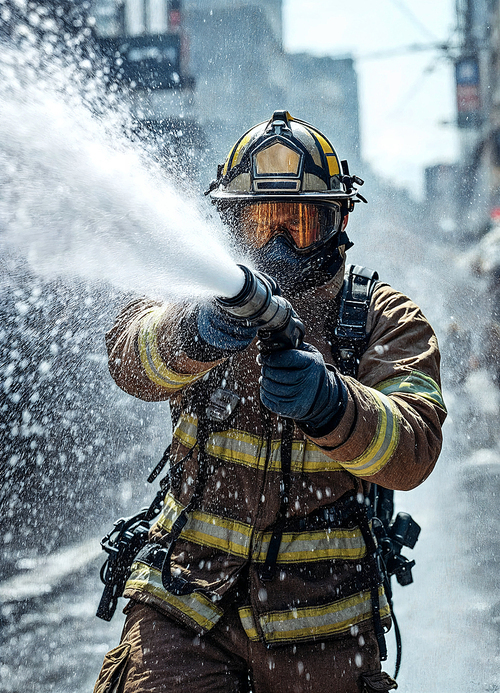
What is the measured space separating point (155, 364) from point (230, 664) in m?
0.83

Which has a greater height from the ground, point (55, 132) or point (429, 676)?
point (55, 132)

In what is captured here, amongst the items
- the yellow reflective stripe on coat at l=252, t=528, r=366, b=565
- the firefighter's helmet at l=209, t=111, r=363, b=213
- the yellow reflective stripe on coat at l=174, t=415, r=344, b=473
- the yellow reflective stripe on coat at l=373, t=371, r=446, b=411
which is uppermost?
the firefighter's helmet at l=209, t=111, r=363, b=213

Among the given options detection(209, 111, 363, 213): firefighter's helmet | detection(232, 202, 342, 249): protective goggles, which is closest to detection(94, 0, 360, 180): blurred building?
detection(209, 111, 363, 213): firefighter's helmet

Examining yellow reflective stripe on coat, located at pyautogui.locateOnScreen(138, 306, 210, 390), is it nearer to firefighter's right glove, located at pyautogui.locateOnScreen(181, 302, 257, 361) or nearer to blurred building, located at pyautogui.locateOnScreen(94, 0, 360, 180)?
firefighter's right glove, located at pyautogui.locateOnScreen(181, 302, 257, 361)

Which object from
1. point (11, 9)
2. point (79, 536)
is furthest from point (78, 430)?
point (11, 9)

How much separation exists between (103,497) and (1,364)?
1448 mm

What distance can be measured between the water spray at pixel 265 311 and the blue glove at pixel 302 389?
30 millimetres

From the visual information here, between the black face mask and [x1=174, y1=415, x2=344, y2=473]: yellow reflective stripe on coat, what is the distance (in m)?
0.49

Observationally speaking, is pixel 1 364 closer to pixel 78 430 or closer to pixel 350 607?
pixel 78 430

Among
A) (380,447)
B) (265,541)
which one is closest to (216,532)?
(265,541)

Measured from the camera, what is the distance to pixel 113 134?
2412 millimetres

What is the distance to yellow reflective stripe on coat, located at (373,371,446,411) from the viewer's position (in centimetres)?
207

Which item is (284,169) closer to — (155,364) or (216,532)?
(155,364)

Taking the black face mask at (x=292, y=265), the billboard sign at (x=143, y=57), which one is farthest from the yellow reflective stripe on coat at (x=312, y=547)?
the billboard sign at (x=143, y=57)
